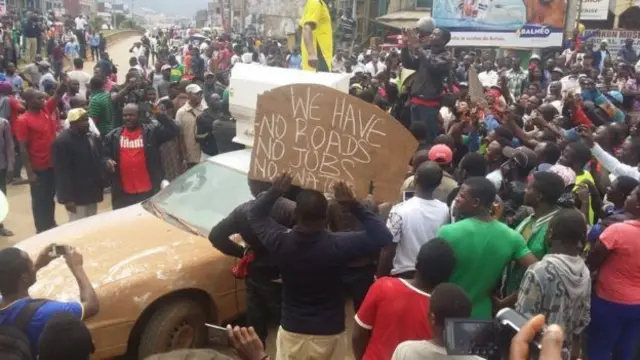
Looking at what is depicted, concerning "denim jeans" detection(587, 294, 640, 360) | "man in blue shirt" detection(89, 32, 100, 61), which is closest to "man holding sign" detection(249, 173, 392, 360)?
"denim jeans" detection(587, 294, 640, 360)

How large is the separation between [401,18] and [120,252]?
2919 centimetres

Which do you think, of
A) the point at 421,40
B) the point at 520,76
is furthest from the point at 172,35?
the point at 421,40

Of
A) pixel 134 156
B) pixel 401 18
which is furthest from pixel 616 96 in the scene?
pixel 401 18

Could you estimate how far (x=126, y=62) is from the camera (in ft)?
108

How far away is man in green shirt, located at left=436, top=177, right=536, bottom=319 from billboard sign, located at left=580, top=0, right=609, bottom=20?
26.7 m

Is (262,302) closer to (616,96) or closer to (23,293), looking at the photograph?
(23,293)

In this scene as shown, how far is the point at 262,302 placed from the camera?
444cm

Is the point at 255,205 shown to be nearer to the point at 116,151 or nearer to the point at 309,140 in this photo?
the point at 309,140

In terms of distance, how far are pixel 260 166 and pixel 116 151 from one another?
3.54m

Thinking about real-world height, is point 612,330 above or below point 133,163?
below

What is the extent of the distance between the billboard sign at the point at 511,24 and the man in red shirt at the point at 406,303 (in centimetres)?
2174

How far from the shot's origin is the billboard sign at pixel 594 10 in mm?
27778

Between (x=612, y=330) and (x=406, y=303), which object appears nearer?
(x=406, y=303)

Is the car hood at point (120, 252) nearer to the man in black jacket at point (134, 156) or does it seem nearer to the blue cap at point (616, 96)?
the man in black jacket at point (134, 156)
